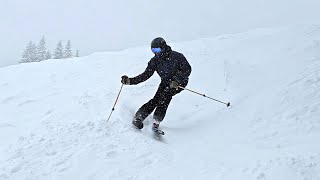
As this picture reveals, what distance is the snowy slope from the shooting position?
295 inches

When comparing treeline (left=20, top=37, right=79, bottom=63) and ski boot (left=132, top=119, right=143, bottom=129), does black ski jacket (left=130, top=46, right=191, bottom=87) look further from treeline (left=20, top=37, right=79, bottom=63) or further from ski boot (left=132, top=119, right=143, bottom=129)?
treeline (left=20, top=37, right=79, bottom=63)

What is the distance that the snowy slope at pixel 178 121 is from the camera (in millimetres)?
7480

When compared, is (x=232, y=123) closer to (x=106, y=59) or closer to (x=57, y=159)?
(x=57, y=159)

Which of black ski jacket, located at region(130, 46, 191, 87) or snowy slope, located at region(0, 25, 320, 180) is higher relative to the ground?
black ski jacket, located at region(130, 46, 191, 87)

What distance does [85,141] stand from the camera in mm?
8719

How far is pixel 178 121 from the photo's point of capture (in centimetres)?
1129

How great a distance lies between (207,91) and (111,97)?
337 centimetres

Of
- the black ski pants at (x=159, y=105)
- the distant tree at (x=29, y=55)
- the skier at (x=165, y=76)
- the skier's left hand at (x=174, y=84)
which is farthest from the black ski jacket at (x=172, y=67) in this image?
the distant tree at (x=29, y=55)

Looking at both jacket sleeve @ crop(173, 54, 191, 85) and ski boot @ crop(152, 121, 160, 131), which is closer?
ski boot @ crop(152, 121, 160, 131)

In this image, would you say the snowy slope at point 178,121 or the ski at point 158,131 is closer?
the snowy slope at point 178,121

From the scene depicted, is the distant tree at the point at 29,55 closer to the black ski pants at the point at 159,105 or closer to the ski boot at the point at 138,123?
the black ski pants at the point at 159,105

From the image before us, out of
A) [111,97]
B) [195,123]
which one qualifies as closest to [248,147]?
[195,123]

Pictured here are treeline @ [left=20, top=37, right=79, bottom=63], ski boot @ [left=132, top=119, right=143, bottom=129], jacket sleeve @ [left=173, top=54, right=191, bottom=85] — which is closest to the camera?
ski boot @ [left=132, top=119, right=143, bottom=129]

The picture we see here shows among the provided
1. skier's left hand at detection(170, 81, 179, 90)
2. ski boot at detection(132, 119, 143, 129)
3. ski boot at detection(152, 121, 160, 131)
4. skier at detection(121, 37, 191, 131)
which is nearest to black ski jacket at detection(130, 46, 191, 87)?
skier at detection(121, 37, 191, 131)
